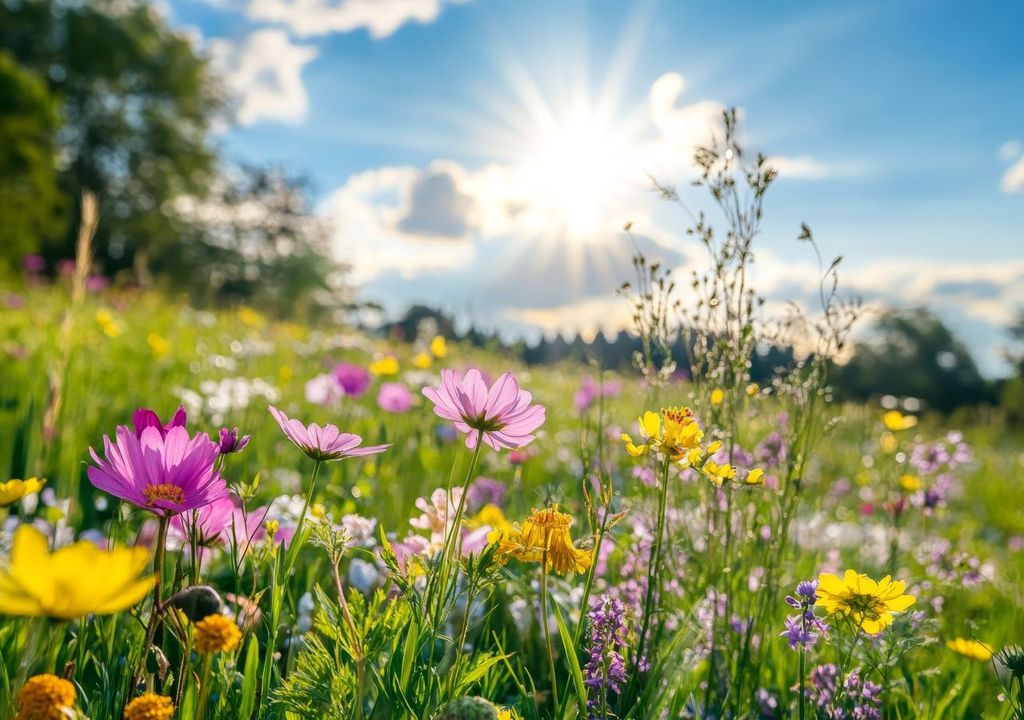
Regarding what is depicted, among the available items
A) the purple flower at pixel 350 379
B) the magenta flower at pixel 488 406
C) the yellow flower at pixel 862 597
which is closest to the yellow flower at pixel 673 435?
the magenta flower at pixel 488 406

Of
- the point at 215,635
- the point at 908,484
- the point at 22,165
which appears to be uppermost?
the point at 22,165

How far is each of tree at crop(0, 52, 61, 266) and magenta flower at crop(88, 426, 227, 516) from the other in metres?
24.3

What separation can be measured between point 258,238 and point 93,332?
115 feet

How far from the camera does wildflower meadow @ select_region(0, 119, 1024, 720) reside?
0.93m

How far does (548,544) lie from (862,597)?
0.50 m

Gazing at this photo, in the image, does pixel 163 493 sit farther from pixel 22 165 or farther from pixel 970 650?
pixel 22 165

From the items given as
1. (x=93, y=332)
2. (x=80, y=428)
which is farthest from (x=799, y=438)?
(x=93, y=332)

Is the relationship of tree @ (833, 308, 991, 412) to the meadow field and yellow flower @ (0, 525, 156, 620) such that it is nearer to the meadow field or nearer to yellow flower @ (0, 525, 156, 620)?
the meadow field

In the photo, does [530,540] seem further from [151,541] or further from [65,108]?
Answer: [65,108]

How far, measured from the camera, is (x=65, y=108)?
29203 millimetres

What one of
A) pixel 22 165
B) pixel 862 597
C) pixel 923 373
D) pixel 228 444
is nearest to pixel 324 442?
pixel 228 444

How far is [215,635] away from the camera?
2.31 feet

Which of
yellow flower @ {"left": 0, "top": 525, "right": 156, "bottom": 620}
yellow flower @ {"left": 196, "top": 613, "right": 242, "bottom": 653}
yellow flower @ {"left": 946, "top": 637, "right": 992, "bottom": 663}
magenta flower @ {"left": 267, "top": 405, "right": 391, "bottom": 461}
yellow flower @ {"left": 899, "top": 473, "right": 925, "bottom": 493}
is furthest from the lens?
yellow flower @ {"left": 899, "top": 473, "right": 925, "bottom": 493}

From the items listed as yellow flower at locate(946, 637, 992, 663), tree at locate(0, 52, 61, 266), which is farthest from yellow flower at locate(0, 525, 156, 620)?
tree at locate(0, 52, 61, 266)
